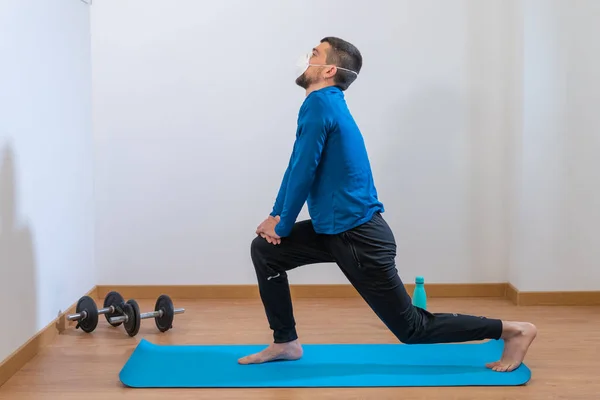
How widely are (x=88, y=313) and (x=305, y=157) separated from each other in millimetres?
1381

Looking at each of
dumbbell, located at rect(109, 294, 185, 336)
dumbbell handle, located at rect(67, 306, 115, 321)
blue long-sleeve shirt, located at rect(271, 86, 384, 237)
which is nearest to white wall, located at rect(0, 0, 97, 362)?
dumbbell handle, located at rect(67, 306, 115, 321)

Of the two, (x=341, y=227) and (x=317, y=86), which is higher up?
(x=317, y=86)

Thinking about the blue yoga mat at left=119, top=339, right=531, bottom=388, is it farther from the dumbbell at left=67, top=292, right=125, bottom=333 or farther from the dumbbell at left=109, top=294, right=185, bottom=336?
the dumbbell at left=67, top=292, right=125, bottom=333

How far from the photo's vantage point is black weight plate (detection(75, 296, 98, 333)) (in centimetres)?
352

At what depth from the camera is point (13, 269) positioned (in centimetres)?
305

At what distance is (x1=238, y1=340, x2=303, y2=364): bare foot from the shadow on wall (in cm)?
88

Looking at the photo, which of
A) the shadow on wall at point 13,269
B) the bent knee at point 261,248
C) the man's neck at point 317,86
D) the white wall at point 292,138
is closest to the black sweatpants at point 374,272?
the bent knee at point 261,248

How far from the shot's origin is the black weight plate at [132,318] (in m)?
3.48

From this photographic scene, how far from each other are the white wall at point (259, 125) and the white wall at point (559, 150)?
0.74ft

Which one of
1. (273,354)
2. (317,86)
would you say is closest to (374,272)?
(273,354)

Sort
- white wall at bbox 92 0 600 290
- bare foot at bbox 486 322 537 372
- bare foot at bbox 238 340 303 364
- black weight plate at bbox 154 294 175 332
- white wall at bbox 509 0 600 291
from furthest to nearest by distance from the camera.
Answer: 1. white wall at bbox 92 0 600 290
2. white wall at bbox 509 0 600 291
3. black weight plate at bbox 154 294 175 332
4. bare foot at bbox 238 340 303 364
5. bare foot at bbox 486 322 537 372

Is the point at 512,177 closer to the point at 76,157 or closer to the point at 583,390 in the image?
the point at 583,390

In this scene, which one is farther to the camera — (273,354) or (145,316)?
(145,316)

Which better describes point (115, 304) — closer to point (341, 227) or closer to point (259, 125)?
point (259, 125)
